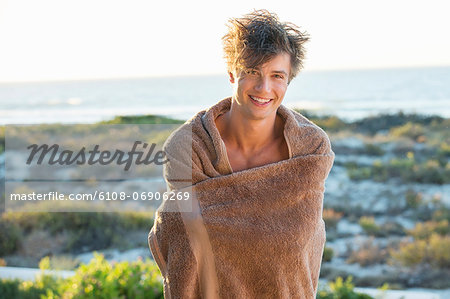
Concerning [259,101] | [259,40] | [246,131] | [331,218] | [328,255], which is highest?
[259,40]

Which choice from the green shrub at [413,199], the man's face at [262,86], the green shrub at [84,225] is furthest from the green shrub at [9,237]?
the green shrub at [413,199]

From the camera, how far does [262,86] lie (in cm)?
148

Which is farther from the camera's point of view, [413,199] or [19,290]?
[413,199]

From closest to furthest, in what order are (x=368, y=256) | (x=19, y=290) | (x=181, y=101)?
(x=19, y=290) → (x=368, y=256) → (x=181, y=101)

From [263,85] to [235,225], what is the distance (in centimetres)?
44

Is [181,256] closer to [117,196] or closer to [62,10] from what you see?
[117,196]

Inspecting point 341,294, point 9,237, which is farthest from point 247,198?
point 9,237

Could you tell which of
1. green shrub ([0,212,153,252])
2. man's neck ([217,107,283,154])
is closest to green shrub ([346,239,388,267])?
green shrub ([0,212,153,252])

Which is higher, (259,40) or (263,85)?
(259,40)

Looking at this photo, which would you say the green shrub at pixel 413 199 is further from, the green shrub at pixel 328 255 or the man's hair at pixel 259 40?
the man's hair at pixel 259 40

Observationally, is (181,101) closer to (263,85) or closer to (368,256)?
(368,256)

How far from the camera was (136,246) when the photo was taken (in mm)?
5105

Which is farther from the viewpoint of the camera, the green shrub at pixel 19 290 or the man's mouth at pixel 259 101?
the green shrub at pixel 19 290

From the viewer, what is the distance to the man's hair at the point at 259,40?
4.80ft
